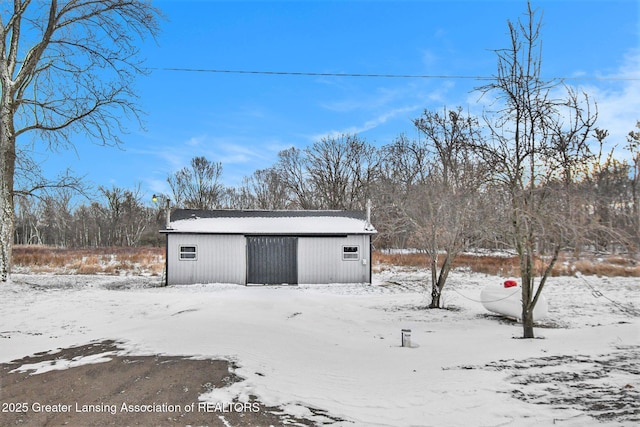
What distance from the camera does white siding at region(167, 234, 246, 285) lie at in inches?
629

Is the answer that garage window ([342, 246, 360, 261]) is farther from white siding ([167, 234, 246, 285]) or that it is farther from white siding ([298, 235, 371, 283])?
white siding ([167, 234, 246, 285])

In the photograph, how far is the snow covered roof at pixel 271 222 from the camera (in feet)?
53.7

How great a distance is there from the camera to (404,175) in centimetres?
3381

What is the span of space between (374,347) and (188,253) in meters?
11.0

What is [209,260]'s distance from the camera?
16.1 meters

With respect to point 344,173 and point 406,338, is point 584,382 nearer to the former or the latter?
point 406,338

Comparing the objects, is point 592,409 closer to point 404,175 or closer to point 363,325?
point 363,325

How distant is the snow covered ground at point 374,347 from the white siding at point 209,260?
9.21 ft

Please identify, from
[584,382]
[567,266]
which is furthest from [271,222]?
[567,266]

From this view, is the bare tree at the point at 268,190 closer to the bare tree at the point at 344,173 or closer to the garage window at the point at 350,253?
the bare tree at the point at 344,173

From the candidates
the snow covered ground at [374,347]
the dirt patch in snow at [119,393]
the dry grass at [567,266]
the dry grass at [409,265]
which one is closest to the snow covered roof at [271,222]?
the snow covered ground at [374,347]

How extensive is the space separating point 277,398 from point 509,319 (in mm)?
7387

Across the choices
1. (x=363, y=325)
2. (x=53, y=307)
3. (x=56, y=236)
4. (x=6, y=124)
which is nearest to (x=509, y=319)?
(x=363, y=325)

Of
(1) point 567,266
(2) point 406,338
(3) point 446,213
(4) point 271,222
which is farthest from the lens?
(1) point 567,266
